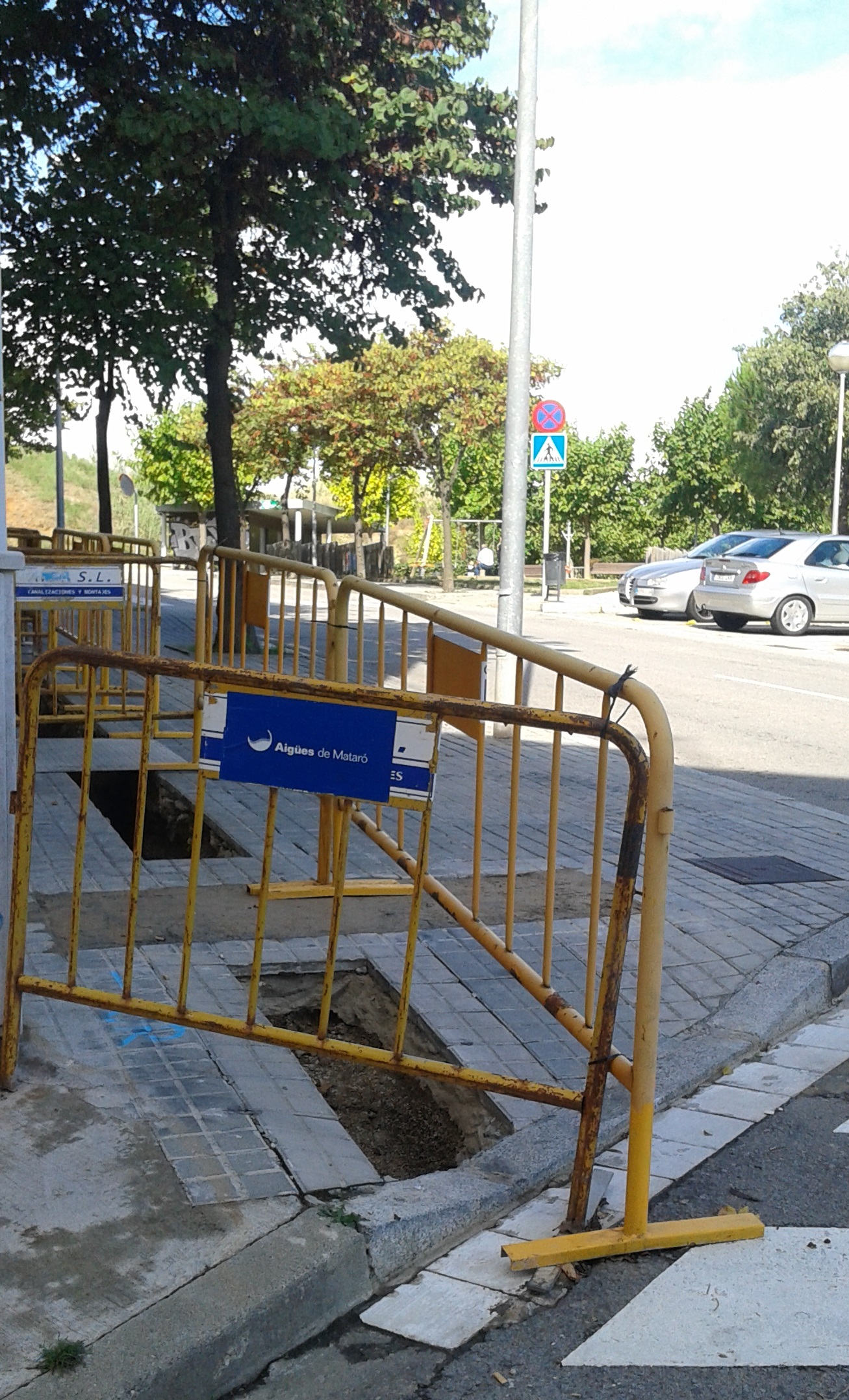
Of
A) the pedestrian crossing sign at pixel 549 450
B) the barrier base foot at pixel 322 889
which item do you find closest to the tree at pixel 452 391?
the pedestrian crossing sign at pixel 549 450

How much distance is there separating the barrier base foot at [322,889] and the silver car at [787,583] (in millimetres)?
17065

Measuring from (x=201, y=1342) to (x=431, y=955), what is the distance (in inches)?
103

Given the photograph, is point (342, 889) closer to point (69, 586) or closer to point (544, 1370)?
point (544, 1370)

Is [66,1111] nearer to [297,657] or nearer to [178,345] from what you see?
[297,657]

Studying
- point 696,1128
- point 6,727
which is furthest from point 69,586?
point 696,1128

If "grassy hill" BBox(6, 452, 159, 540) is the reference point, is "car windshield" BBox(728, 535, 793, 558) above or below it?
below

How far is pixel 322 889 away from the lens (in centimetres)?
585

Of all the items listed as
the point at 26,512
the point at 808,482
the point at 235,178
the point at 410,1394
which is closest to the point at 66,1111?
the point at 410,1394

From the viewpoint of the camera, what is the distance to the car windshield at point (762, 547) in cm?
2252

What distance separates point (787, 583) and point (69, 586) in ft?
51.5

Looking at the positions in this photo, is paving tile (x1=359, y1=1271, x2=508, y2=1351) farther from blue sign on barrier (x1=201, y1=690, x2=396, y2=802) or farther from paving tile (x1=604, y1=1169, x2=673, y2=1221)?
blue sign on barrier (x1=201, y1=690, x2=396, y2=802)

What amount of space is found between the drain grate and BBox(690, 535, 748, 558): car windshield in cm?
1718

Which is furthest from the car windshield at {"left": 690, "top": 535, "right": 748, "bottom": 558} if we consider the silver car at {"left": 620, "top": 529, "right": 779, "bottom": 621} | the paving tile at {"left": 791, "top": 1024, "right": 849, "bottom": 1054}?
the paving tile at {"left": 791, "top": 1024, "right": 849, "bottom": 1054}

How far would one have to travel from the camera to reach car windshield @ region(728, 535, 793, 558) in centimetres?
2252
